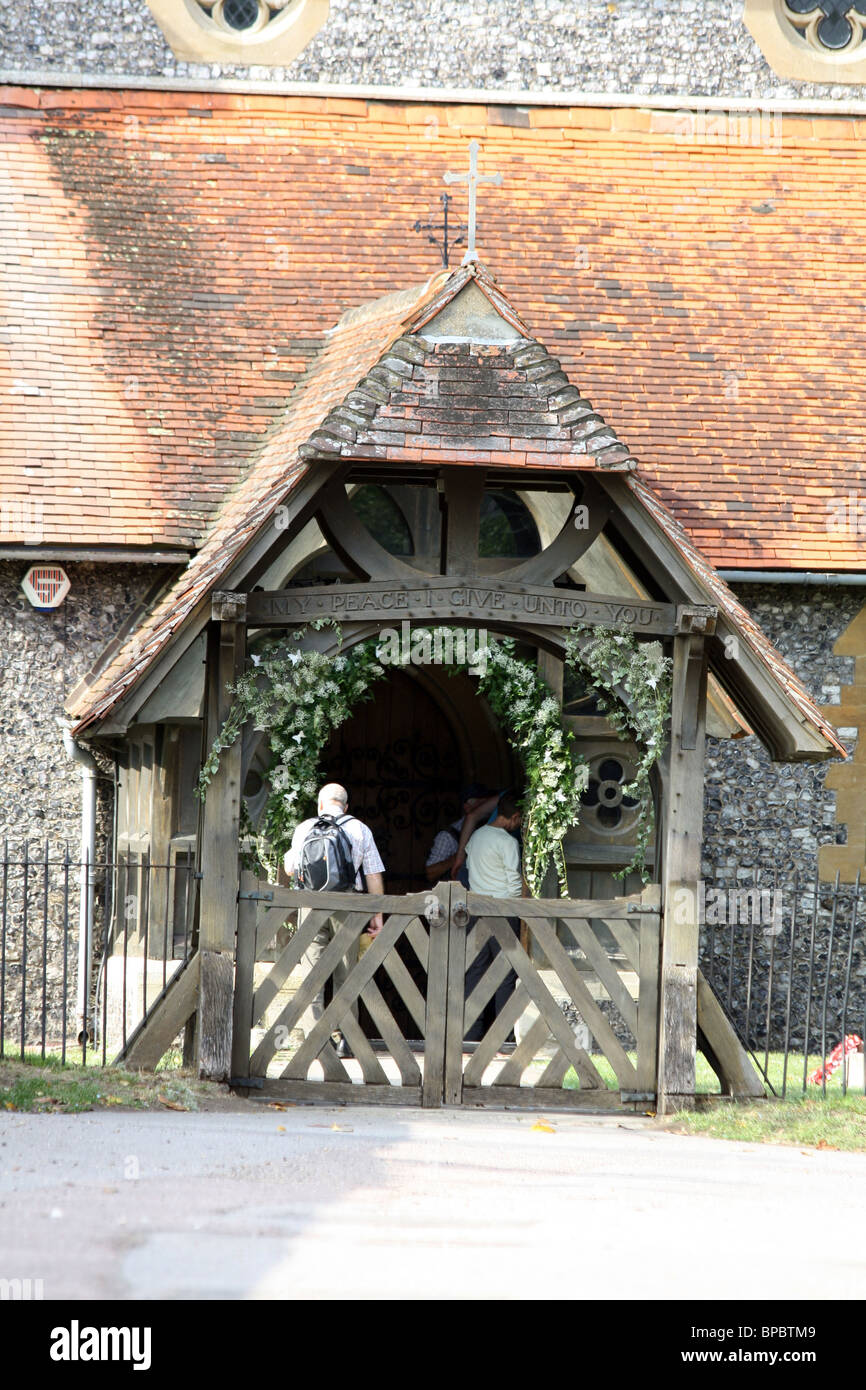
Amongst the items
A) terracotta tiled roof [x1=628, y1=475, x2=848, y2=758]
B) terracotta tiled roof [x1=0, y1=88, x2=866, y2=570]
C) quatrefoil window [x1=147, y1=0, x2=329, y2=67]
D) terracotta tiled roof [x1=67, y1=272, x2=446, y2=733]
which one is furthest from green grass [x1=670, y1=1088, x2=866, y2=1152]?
quatrefoil window [x1=147, y1=0, x2=329, y2=67]

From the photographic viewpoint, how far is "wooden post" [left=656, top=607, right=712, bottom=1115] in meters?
8.49

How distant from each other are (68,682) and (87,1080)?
4.35m

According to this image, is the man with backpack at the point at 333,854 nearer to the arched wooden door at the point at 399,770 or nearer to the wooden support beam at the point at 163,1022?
the wooden support beam at the point at 163,1022

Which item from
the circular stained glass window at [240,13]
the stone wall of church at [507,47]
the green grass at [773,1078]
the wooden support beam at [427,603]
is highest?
the circular stained glass window at [240,13]

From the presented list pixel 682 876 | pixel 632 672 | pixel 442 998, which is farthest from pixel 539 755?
pixel 442 998

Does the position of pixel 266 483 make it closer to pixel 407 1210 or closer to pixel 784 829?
pixel 784 829

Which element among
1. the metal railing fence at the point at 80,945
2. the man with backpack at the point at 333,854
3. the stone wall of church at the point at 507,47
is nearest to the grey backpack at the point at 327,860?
the man with backpack at the point at 333,854

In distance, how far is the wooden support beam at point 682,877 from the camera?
8492 mm

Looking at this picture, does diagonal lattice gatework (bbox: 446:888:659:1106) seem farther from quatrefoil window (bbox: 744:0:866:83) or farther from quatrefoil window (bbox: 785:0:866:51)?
quatrefoil window (bbox: 785:0:866:51)

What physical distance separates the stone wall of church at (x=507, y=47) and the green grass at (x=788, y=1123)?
10359 mm

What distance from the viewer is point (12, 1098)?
7.61m

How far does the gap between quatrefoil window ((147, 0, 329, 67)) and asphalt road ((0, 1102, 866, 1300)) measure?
11.0 meters

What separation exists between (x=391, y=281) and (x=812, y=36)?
5.82 m

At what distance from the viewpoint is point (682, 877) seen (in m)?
8.61
